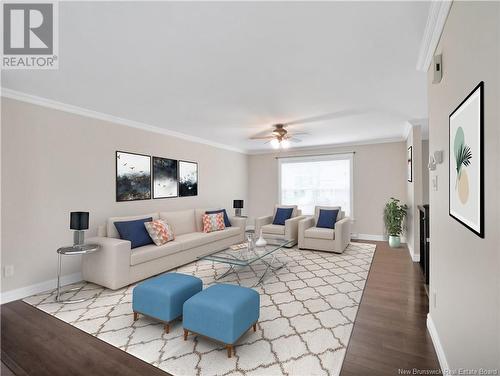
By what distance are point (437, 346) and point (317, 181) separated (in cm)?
520

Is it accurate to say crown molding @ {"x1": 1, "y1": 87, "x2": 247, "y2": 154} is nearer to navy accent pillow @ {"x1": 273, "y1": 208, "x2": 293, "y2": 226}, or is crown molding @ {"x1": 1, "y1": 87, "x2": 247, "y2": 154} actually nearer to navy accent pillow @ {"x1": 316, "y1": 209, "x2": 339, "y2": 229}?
navy accent pillow @ {"x1": 273, "y1": 208, "x2": 293, "y2": 226}

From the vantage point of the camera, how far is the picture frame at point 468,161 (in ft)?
3.81

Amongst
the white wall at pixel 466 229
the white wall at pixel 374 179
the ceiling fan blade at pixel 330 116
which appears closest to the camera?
the white wall at pixel 466 229

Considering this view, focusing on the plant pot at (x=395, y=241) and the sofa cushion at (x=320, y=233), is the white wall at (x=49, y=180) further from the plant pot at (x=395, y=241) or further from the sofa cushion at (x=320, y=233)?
the plant pot at (x=395, y=241)

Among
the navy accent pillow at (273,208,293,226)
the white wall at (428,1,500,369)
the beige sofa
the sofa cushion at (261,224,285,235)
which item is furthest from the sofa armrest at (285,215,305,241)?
the white wall at (428,1,500,369)

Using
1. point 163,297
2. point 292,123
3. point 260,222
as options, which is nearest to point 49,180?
point 163,297

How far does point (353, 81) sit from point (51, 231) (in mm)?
4216

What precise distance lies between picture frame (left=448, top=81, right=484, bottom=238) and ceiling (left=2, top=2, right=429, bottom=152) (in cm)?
85

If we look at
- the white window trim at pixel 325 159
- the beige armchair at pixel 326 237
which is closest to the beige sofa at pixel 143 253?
the beige armchair at pixel 326 237

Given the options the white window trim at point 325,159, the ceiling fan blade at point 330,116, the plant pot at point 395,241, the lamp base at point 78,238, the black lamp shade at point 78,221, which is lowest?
the plant pot at point 395,241

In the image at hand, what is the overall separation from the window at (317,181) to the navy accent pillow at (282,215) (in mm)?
1308

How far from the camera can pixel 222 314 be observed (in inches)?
78.5

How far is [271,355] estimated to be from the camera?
2016 mm

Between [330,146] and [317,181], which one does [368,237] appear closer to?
[317,181]
